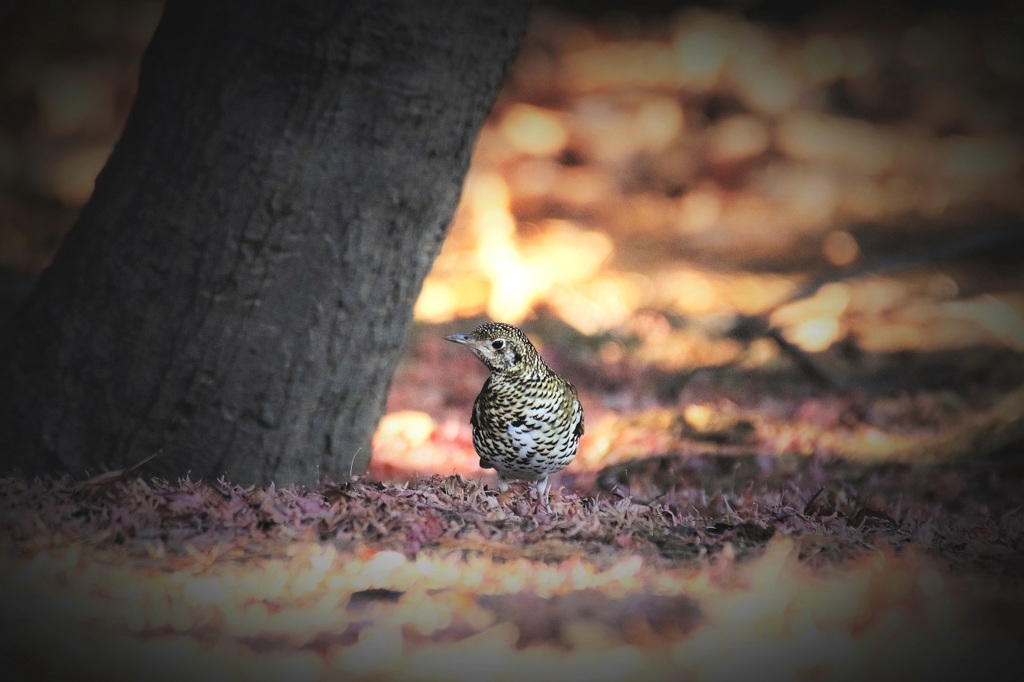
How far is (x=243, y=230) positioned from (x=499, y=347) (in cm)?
65

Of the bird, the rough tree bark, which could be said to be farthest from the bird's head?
the rough tree bark

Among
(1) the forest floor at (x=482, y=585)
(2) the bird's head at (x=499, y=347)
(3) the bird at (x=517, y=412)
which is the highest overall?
(2) the bird's head at (x=499, y=347)

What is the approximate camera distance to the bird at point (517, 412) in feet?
6.88

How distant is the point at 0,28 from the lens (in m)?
2.27

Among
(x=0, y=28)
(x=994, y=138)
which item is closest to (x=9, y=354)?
(x=0, y=28)

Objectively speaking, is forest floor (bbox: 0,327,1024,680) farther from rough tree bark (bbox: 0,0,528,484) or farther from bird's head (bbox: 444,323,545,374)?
bird's head (bbox: 444,323,545,374)

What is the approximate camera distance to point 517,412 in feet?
6.88

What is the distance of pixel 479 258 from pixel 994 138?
6.75 ft

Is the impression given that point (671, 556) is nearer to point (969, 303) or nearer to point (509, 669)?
point (509, 669)

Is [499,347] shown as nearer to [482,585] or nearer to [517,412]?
[517,412]

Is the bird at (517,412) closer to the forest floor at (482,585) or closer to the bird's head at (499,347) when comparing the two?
the bird's head at (499,347)

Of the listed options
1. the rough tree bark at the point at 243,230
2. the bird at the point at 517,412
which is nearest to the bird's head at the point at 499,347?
the bird at the point at 517,412

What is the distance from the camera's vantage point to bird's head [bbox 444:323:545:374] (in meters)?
2.12

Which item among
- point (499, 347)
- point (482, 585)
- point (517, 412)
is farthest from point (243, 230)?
point (482, 585)
